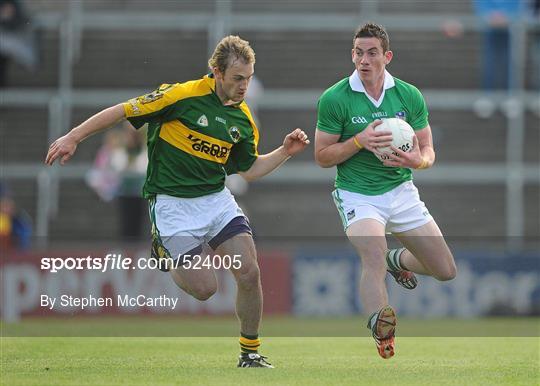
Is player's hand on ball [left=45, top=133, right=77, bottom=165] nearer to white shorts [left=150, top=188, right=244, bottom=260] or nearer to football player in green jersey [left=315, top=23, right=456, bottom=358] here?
white shorts [left=150, top=188, right=244, bottom=260]

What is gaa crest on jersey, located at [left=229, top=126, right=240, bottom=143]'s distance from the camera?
1009cm

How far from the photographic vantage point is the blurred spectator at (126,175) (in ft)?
63.4

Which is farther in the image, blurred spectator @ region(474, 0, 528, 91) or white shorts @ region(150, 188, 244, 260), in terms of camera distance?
blurred spectator @ region(474, 0, 528, 91)

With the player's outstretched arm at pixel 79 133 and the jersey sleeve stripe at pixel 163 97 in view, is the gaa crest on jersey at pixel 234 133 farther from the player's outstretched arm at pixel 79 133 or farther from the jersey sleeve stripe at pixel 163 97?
the player's outstretched arm at pixel 79 133

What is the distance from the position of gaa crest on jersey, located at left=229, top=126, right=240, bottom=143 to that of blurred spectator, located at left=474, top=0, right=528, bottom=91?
11.5 meters

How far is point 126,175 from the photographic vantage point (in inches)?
770

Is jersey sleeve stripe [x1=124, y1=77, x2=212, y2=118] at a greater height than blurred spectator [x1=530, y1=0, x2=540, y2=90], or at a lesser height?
lesser

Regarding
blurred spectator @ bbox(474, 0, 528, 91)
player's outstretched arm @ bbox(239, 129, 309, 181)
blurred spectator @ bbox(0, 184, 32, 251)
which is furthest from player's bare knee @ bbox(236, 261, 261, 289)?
blurred spectator @ bbox(474, 0, 528, 91)

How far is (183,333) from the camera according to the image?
47.4 ft

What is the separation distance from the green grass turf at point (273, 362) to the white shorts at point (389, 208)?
1.14 m

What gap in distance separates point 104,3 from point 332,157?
13.8 metres

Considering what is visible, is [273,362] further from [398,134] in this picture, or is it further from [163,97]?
[163,97]

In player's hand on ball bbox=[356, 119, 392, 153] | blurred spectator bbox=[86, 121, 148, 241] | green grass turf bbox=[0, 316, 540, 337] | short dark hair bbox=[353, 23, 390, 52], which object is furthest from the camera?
blurred spectator bbox=[86, 121, 148, 241]

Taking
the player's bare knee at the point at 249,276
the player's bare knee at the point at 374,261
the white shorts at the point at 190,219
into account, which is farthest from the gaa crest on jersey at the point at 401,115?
the player's bare knee at the point at 249,276
